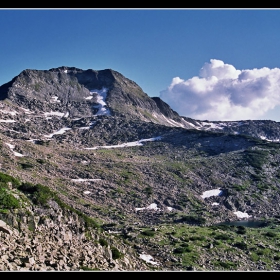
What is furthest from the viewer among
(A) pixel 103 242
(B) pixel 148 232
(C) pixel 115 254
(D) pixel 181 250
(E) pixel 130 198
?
(E) pixel 130 198

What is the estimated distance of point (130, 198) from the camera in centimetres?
8062

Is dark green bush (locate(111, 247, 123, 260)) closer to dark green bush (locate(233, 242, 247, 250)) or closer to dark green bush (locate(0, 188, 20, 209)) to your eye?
dark green bush (locate(0, 188, 20, 209))

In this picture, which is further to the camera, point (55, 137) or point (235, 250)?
point (55, 137)

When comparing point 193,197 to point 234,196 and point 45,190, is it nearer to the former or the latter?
point 234,196

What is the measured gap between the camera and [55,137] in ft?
517

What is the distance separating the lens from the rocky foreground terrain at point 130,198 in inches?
973

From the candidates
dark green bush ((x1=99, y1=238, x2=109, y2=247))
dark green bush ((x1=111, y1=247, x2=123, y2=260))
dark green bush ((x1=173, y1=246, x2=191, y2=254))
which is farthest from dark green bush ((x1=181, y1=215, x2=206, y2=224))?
dark green bush ((x1=111, y1=247, x2=123, y2=260))

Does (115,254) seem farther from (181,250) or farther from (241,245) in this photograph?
(241,245)

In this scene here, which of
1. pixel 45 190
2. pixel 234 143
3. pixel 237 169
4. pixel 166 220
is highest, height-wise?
pixel 234 143

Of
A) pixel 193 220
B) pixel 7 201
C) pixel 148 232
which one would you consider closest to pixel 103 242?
pixel 7 201

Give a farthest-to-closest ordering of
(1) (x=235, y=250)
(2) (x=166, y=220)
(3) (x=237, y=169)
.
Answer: (3) (x=237, y=169), (2) (x=166, y=220), (1) (x=235, y=250)

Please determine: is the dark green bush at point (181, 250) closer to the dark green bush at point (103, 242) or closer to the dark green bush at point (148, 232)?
the dark green bush at point (148, 232)

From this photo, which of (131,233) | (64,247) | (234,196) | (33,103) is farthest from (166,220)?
(33,103)
